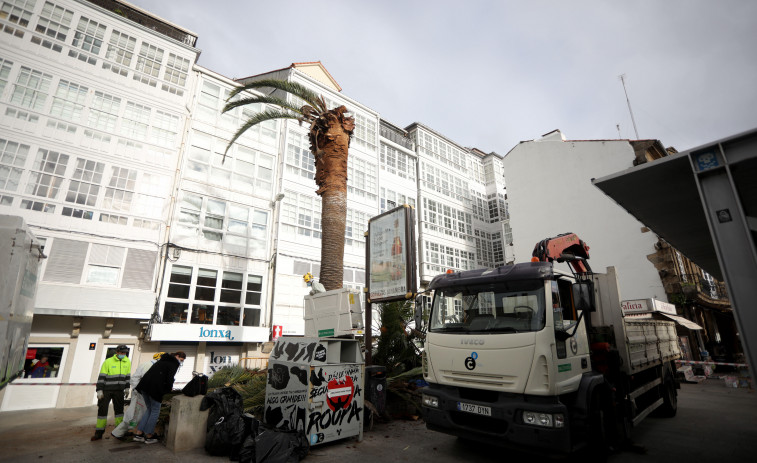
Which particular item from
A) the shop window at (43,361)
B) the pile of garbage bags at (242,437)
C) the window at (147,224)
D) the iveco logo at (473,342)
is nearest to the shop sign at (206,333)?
the shop window at (43,361)

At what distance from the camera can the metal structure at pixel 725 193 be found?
319 centimetres

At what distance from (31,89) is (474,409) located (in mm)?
20414

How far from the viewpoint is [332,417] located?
6109mm

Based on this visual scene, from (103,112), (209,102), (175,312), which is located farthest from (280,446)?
(209,102)

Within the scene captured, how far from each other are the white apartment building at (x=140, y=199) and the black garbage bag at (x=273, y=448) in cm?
1175

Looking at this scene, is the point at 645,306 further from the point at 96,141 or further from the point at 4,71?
the point at 4,71

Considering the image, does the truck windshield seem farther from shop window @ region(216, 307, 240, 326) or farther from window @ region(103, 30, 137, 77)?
window @ region(103, 30, 137, 77)

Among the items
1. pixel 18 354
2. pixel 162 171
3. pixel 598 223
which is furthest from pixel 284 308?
pixel 598 223

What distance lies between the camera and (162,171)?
16656 millimetres

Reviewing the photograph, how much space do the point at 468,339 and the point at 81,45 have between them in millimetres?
21049

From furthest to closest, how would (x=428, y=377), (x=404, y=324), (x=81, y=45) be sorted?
(x=81, y=45)
(x=404, y=324)
(x=428, y=377)

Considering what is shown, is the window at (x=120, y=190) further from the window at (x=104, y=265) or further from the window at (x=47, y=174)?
the window at (x=104, y=265)

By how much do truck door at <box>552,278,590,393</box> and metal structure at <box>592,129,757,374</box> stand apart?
160 cm

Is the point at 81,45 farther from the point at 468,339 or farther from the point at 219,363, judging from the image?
the point at 468,339
